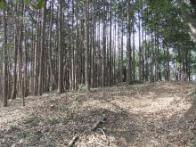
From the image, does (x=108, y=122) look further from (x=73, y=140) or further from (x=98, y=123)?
(x=73, y=140)

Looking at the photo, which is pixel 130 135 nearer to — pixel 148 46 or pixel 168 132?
pixel 168 132

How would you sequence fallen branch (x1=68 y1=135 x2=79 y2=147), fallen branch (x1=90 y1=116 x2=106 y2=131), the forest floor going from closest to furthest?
fallen branch (x1=68 y1=135 x2=79 y2=147), the forest floor, fallen branch (x1=90 y1=116 x2=106 y2=131)

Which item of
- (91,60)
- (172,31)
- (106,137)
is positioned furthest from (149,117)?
(91,60)

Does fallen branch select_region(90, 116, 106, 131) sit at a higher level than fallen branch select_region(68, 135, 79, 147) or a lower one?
higher

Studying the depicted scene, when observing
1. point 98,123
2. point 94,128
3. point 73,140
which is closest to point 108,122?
point 98,123

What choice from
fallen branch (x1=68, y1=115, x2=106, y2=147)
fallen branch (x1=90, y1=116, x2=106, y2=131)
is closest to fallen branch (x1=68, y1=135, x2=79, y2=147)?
fallen branch (x1=68, y1=115, x2=106, y2=147)

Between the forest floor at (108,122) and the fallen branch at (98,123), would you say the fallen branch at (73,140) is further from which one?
the fallen branch at (98,123)

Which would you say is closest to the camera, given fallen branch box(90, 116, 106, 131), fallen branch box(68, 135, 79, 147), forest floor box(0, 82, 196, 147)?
fallen branch box(68, 135, 79, 147)

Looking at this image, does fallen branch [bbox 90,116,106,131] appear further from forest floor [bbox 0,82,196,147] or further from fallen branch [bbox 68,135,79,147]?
fallen branch [bbox 68,135,79,147]

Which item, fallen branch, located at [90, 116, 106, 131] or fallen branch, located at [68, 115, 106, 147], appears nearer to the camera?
fallen branch, located at [68, 115, 106, 147]

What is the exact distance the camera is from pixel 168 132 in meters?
8.44

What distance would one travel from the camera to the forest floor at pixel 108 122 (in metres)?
8.13

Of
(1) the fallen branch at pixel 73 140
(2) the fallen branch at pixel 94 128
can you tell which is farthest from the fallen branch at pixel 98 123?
(1) the fallen branch at pixel 73 140

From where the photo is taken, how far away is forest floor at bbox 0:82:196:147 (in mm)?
8130
